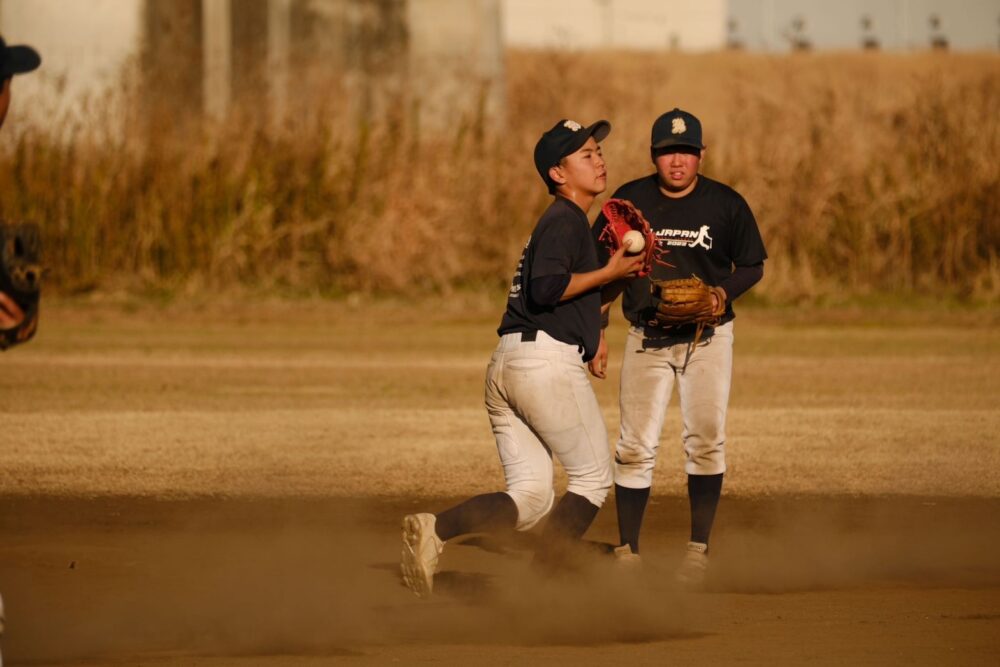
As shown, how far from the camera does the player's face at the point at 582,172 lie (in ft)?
21.8

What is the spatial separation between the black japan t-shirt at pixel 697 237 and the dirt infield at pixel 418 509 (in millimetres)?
1215

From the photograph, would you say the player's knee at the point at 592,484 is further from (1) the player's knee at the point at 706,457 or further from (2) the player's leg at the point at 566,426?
(1) the player's knee at the point at 706,457

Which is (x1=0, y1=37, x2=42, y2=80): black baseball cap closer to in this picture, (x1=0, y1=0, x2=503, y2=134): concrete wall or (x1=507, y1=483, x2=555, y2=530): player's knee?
(x1=507, y1=483, x2=555, y2=530): player's knee

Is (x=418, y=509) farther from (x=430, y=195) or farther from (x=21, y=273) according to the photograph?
(x=430, y=195)

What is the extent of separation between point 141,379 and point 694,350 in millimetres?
8657

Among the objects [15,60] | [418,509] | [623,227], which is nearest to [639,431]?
[623,227]

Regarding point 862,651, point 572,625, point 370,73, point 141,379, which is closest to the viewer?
point 862,651

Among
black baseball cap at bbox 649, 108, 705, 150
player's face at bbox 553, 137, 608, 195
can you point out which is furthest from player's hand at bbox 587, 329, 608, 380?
black baseball cap at bbox 649, 108, 705, 150

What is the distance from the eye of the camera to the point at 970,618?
6645 mm

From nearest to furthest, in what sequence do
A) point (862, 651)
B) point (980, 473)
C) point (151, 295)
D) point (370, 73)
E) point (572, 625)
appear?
1. point (862, 651)
2. point (572, 625)
3. point (980, 473)
4. point (151, 295)
5. point (370, 73)

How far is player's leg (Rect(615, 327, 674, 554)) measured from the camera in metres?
7.54

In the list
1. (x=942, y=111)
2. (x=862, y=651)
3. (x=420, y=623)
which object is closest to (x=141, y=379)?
(x=420, y=623)

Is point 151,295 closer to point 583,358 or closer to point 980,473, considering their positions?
point 980,473

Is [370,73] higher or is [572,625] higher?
[370,73]
